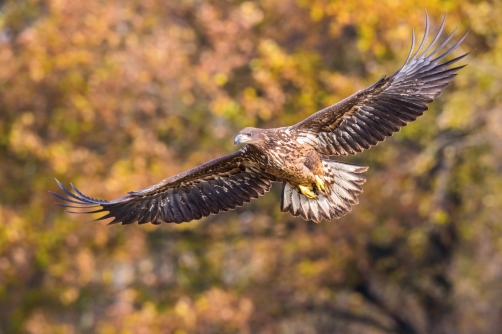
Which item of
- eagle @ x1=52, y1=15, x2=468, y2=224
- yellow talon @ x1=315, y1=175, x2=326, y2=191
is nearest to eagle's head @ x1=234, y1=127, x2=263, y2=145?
eagle @ x1=52, y1=15, x2=468, y2=224

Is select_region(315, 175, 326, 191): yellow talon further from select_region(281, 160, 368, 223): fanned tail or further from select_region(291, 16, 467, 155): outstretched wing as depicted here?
select_region(291, 16, 467, 155): outstretched wing

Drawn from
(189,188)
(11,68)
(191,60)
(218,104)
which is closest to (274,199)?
(218,104)

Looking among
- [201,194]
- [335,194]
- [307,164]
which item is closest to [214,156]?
[201,194]

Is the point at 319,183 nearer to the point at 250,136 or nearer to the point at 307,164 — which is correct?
the point at 307,164

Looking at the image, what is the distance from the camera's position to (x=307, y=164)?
7438 mm

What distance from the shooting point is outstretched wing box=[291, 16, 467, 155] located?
7227 millimetres

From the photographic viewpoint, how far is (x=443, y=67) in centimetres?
721

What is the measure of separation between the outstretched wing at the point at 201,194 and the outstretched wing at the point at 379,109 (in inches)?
24.0

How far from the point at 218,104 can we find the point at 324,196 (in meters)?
6.51

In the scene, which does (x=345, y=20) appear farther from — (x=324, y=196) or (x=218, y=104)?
(x=324, y=196)

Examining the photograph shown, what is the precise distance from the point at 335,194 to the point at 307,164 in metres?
0.41

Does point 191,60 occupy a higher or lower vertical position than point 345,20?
higher

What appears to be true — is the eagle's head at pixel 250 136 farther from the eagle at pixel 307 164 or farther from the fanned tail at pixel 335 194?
the fanned tail at pixel 335 194

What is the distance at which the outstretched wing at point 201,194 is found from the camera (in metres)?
7.90
